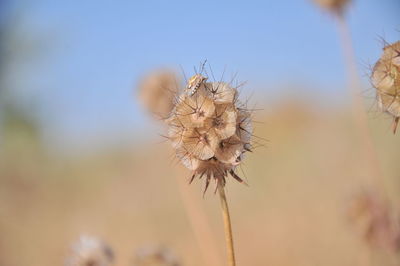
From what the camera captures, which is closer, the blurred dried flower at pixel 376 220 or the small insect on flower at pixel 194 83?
the small insect on flower at pixel 194 83

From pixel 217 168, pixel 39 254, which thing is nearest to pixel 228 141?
pixel 217 168

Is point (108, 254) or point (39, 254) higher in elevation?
point (39, 254)

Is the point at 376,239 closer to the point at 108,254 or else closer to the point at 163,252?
the point at 163,252

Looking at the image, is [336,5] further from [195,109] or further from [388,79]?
[195,109]

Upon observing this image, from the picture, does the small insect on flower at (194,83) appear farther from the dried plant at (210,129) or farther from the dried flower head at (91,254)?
the dried flower head at (91,254)

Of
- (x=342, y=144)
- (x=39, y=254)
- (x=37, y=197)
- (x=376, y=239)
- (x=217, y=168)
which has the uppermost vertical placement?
(x=37, y=197)

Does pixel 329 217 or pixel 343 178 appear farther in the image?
pixel 343 178

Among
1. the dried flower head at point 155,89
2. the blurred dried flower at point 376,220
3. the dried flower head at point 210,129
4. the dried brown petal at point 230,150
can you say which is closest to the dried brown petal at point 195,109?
the dried flower head at point 210,129
